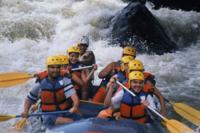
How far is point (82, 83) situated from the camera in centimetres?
720

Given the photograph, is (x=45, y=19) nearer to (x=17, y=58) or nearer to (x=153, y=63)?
(x=17, y=58)

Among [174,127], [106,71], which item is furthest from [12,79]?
[174,127]

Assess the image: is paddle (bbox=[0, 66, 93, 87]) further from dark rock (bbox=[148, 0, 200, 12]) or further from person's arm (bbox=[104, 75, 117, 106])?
dark rock (bbox=[148, 0, 200, 12])

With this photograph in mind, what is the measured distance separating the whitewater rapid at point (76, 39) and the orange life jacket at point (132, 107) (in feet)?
10.4

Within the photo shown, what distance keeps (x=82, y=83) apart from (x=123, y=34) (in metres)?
5.44

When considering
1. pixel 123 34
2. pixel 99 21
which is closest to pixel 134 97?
pixel 123 34

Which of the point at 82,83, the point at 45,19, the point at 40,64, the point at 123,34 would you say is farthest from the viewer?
the point at 45,19

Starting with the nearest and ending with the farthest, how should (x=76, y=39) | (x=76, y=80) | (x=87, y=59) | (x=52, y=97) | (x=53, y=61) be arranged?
1. (x=53, y=61)
2. (x=52, y=97)
3. (x=76, y=80)
4. (x=87, y=59)
5. (x=76, y=39)

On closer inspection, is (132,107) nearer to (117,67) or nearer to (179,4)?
(117,67)

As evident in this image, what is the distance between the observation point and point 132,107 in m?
6.06

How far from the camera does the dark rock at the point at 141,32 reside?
12406 mm

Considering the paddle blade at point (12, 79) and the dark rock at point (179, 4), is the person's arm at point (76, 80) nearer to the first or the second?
the paddle blade at point (12, 79)

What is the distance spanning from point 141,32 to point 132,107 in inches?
263

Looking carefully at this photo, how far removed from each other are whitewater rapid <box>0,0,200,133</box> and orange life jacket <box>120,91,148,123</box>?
124 inches
